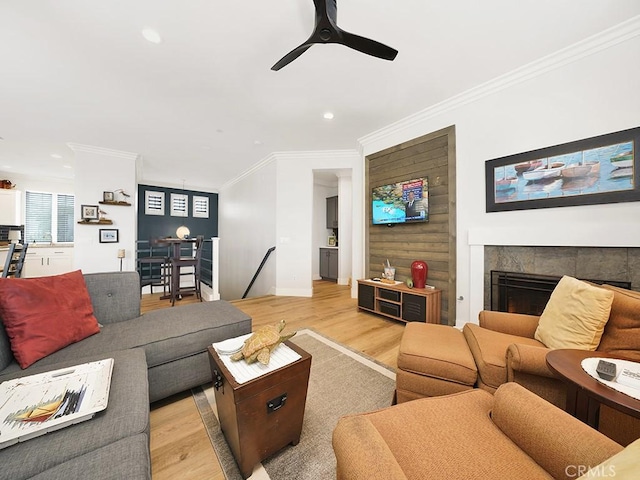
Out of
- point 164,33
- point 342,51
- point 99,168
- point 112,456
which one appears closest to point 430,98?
point 342,51

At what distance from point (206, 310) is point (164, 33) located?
2.23m

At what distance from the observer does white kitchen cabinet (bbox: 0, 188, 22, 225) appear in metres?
4.95

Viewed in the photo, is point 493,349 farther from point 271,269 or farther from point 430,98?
point 271,269

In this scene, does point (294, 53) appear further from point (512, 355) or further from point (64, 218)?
point (64, 218)

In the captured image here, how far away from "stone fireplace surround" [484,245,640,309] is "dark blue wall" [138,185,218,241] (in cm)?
753

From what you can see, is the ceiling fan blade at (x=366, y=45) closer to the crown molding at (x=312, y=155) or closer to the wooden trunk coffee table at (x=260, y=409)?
the wooden trunk coffee table at (x=260, y=409)

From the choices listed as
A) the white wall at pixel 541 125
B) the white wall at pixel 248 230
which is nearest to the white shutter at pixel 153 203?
the white wall at pixel 248 230

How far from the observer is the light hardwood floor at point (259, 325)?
118 cm

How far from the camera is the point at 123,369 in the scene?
1.17 m

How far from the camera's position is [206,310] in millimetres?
2006

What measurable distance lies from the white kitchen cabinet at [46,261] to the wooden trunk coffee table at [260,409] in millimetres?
6382

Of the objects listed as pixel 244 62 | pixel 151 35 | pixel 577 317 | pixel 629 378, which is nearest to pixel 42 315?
pixel 151 35

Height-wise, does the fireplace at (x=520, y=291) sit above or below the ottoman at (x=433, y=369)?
above

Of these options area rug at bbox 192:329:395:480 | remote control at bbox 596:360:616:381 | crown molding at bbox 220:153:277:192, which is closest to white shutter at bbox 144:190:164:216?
crown molding at bbox 220:153:277:192
